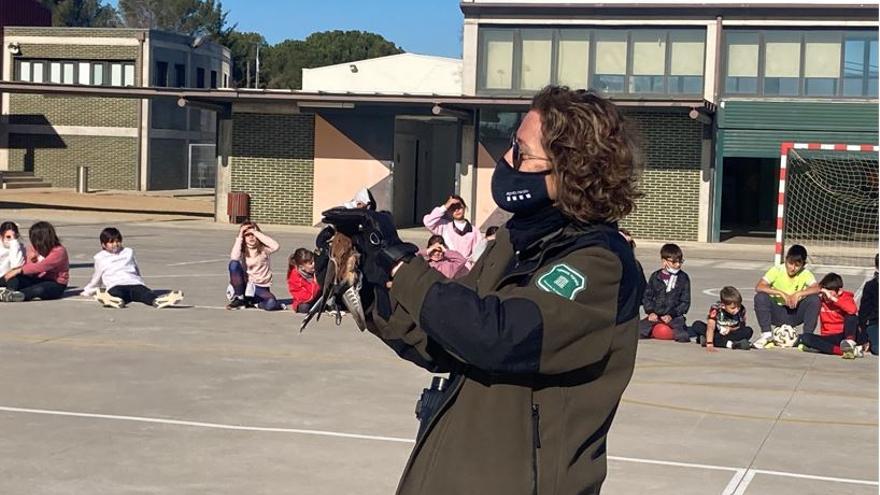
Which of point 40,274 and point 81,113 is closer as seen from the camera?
point 40,274

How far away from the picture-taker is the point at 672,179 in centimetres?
3481

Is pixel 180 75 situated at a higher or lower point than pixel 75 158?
higher

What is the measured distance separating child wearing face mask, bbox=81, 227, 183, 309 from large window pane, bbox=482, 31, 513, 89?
2126cm

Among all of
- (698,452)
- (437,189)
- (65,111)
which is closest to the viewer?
(698,452)

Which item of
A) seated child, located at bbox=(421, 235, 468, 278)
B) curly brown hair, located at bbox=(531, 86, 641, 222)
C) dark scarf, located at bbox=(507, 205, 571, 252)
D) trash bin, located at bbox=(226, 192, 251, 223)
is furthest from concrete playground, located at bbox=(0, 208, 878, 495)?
trash bin, located at bbox=(226, 192, 251, 223)

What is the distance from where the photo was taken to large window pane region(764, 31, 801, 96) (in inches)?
1335

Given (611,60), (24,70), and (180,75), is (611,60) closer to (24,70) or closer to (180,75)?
(180,75)

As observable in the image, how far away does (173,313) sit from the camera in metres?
15.1

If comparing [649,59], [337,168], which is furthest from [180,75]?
[649,59]

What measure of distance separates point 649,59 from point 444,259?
2125cm

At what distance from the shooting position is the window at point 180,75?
57000 mm

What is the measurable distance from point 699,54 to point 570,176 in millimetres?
32698

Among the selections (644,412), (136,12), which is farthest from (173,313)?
(136,12)

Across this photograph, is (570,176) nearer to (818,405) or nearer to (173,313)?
(818,405)
